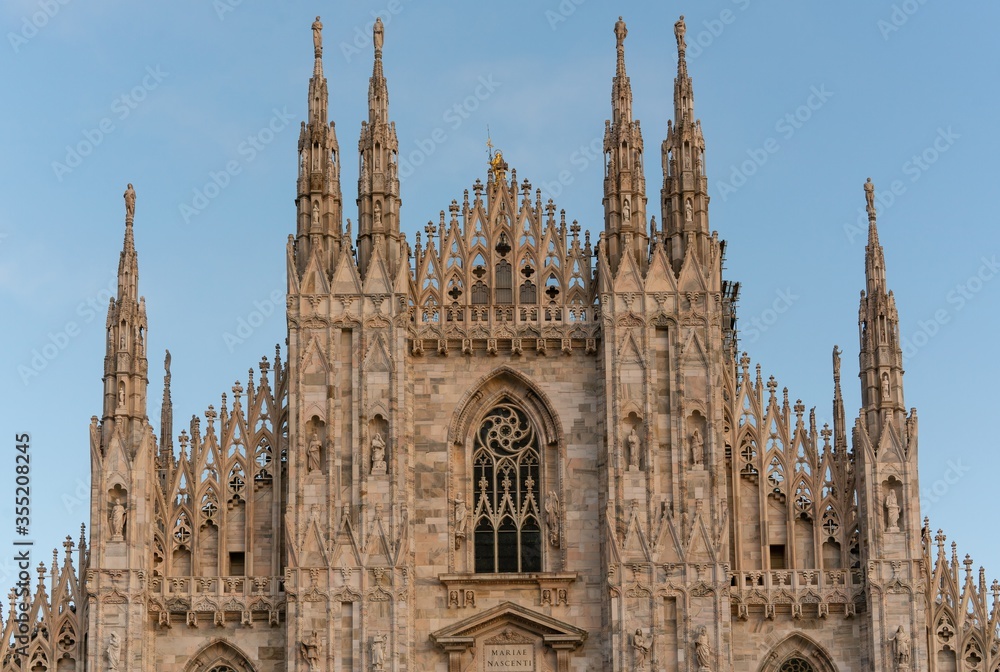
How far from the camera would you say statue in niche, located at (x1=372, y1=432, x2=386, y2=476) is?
125ft

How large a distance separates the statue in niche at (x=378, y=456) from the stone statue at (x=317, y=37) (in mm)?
8060

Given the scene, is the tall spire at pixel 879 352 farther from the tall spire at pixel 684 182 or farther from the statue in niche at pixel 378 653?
the statue in niche at pixel 378 653

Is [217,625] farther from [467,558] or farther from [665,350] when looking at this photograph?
[665,350]

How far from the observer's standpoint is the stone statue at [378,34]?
4134 centimetres

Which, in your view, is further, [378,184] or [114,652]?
[378,184]

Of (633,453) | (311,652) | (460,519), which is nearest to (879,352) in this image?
(633,453)

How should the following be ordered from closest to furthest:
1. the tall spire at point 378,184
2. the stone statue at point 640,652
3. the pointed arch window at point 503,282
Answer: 1. the stone statue at point 640,652
2. the tall spire at point 378,184
3. the pointed arch window at point 503,282

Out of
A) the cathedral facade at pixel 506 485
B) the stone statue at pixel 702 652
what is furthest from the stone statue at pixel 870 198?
the stone statue at pixel 702 652

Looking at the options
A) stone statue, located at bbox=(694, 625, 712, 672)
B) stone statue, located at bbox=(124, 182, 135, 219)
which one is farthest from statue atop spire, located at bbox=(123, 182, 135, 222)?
stone statue, located at bbox=(694, 625, 712, 672)

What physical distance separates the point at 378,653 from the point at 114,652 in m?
4.60

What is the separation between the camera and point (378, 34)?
4150 centimetres

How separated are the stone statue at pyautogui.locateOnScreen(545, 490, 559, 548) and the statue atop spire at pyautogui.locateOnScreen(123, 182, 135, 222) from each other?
376 inches

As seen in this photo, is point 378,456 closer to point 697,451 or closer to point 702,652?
point 697,451

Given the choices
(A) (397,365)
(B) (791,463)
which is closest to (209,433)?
(A) (397,365)
